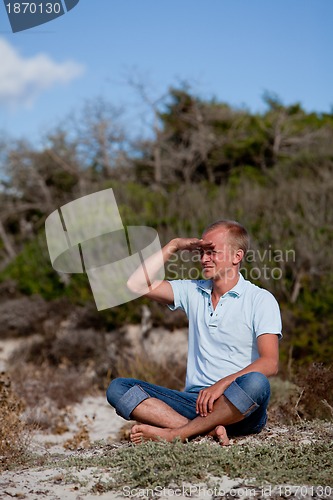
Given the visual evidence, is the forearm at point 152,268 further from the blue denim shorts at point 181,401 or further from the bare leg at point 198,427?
the bare leg at point 198,427

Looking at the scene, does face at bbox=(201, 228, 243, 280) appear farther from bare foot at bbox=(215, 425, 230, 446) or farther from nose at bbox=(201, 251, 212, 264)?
bare foot at bbox=(215, 425, 230, 446)

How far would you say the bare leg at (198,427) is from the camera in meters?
3.87

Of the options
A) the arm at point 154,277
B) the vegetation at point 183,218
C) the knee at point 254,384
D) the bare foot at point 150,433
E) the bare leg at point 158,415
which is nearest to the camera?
the knee at point 254,384

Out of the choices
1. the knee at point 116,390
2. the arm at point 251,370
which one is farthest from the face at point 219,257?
the knee at point 116,390

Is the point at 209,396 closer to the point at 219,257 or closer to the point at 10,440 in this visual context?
the point at 219,257

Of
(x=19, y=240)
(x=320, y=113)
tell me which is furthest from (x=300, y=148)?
(x=19, y=240)

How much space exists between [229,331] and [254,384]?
429 millimetres

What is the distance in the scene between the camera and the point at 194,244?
→ 4.31m

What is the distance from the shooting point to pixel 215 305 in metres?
4.27

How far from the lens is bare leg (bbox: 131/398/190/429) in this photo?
411 centimetres

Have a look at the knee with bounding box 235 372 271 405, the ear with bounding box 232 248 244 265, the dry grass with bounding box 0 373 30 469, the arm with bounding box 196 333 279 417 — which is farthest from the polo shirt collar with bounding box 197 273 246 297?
the dry grass with bounding box 0 373 30 469

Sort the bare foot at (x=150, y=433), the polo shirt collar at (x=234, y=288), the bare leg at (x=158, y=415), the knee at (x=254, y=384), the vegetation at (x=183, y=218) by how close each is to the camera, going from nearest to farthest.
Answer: the knee at (x=254, y=384) → the bare foot at (x=150, y=433) → the bare leg at (x=158, y=415) → the polo shirt collar at (x=234, y=288) → the vegetation at (x=183, y=218)

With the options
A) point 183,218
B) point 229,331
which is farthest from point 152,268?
point 183,218

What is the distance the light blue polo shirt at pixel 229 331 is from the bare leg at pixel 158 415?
8.9 inches
